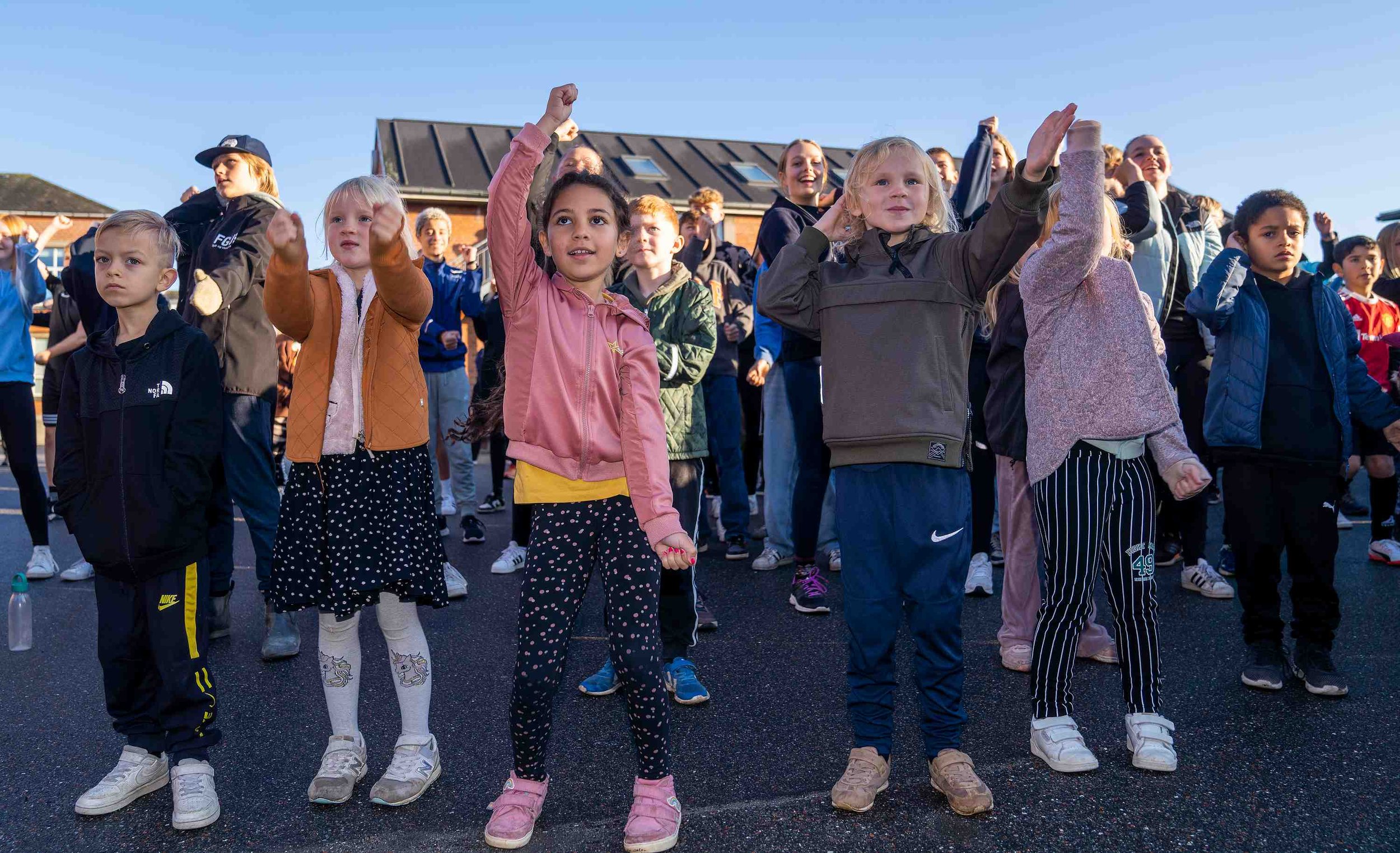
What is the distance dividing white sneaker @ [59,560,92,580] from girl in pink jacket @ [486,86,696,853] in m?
4.59

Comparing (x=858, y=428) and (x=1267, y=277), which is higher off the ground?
(x=1267, y=277)

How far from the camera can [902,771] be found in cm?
299

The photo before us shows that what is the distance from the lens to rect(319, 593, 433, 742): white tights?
2984mm

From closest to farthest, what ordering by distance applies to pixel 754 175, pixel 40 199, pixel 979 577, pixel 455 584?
pixel 979 577 < pixel 455 584 < pixel 754 175 < pixel 40 199

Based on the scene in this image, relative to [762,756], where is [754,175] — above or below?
above

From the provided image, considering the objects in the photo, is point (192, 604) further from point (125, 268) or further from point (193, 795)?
point (125, 268)

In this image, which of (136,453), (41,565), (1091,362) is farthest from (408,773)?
(41,565)

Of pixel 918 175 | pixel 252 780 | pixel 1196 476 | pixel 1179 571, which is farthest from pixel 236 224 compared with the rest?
pixel 1179 571

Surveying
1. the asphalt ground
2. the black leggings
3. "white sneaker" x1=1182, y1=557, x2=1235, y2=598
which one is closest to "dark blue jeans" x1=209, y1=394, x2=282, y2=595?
the asphalt ground

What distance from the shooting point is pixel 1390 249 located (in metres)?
7.20

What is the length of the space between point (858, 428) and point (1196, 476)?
1.17 metres

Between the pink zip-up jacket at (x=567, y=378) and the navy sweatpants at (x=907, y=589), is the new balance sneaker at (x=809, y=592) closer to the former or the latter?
the navy sweatpants at (x=907, y=589)

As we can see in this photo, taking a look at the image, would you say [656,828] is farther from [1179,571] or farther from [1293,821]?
[1179,571]

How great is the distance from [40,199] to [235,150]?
39219 mm
